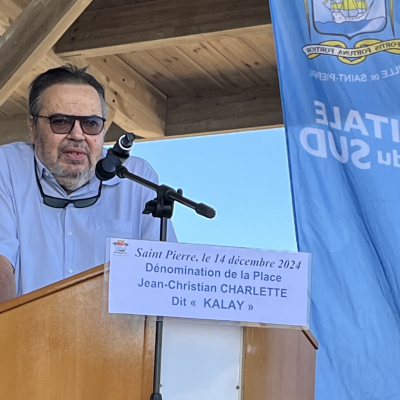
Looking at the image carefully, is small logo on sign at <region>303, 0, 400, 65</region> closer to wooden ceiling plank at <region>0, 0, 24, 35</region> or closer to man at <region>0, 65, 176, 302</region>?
man at <region>0, 65, 176, 302</region>

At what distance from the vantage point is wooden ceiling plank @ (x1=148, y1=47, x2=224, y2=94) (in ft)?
19.7

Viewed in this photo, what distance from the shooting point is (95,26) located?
555 centimetres

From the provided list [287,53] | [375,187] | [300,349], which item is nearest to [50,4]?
[287,53]

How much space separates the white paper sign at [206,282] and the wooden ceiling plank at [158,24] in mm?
3242

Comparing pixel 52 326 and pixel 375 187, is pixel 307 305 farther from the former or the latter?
pixel 375 187

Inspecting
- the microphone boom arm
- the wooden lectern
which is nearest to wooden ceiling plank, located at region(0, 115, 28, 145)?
the microphone boom arm

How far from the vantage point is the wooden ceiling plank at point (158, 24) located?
510 cm

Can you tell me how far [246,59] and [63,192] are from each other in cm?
322

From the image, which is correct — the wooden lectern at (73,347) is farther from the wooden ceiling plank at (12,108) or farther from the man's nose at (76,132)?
the wooden ceiling plank at (12,108)

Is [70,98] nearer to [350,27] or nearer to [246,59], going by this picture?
[350,27]

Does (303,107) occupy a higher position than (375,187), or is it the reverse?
(303,107)

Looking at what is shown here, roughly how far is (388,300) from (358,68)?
821mm

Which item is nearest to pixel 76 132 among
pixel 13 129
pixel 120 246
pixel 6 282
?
pixel 6 282

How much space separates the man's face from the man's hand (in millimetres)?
481
